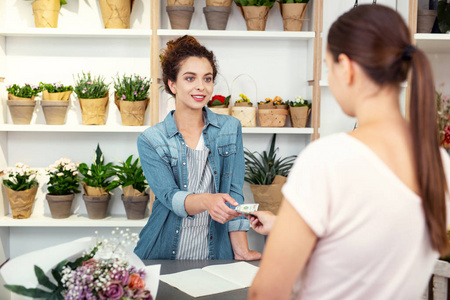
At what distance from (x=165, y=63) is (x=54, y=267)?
1.41 metres

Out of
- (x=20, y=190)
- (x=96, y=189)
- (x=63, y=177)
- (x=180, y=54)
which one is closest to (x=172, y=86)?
(x=180, y=54)

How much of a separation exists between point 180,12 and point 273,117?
90cm

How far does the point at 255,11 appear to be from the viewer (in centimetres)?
303

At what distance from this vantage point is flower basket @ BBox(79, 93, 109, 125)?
3049 millimetres

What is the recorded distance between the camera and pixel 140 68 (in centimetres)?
328

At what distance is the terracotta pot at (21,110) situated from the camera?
3.05 metres

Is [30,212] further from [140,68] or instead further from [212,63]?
[212,63]

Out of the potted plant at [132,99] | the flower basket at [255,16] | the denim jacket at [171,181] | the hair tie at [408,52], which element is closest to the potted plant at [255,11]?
the flower basket at [255,16]

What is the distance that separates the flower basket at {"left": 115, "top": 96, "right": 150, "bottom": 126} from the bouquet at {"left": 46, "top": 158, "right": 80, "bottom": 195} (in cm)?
46

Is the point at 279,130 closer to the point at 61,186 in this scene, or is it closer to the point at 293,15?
the point at 293,15

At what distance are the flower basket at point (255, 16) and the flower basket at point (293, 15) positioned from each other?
115 millimetres

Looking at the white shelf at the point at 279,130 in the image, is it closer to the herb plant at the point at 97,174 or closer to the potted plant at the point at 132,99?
the potted plant at the point at 132,99

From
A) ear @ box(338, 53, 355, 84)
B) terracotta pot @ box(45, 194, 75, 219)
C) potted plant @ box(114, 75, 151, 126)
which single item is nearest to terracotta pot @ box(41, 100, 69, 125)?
potted plant @ box(114, 75, 151, 126)

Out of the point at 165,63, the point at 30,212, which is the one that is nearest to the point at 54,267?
the point at 165,63
